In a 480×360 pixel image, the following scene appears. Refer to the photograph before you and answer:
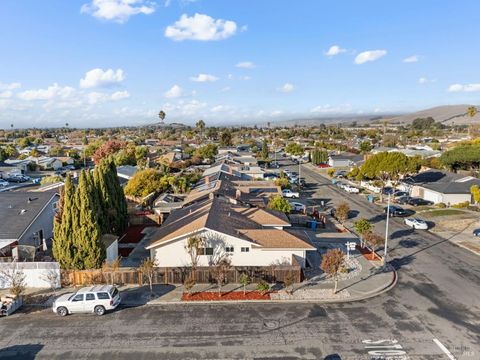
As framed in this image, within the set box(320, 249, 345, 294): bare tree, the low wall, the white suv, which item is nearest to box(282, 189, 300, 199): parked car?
box(320, 249, 345, 294): bare tree

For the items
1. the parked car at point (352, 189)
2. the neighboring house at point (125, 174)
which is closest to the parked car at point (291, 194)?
the parked car at point (352, 189)

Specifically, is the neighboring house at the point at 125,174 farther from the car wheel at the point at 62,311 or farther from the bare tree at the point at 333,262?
the bare tree at the point at 333,262

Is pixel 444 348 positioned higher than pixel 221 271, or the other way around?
pixel 221 271

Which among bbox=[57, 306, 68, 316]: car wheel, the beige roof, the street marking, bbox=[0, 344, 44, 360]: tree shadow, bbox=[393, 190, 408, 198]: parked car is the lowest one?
the street marking

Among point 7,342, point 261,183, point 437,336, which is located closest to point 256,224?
point 437,336

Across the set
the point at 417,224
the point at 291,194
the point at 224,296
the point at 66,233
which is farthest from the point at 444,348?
the point at 291,194

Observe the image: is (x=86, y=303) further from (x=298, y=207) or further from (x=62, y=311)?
(x=298, y=207)

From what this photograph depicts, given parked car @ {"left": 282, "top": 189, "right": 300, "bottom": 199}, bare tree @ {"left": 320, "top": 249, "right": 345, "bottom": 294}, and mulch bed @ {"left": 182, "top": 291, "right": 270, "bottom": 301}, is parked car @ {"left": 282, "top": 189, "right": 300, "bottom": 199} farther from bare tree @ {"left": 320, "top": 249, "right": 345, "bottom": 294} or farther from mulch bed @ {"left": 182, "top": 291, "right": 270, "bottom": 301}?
mulch bed @ {"left": 182, "top": 291, "right": 270, "bottom": 301}
